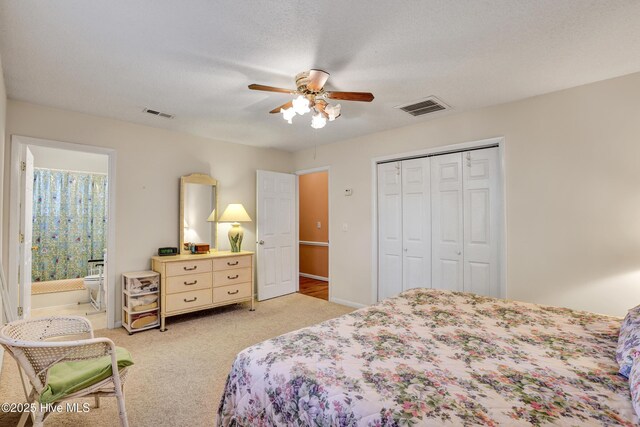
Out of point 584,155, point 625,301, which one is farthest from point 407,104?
point 625,301

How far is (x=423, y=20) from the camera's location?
5.82ft

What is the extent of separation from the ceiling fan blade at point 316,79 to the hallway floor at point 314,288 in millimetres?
3397

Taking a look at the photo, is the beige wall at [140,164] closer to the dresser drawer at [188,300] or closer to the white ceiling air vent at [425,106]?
the dresser drawer at [188,300]

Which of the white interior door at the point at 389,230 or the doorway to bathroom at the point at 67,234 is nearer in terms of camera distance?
the white interior door at the point at 389,230

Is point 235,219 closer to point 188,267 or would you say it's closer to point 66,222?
point 188,267

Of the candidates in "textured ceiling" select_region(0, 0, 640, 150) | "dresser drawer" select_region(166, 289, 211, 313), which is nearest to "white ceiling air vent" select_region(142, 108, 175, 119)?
"textured ceiling" select_region(0, 0, 640, 150)

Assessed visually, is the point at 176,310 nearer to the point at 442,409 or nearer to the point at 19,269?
the point at 19,269

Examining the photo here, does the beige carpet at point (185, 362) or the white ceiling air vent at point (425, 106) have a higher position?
the white ceiling air vent at point (425, 106)

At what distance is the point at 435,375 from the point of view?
1201mm

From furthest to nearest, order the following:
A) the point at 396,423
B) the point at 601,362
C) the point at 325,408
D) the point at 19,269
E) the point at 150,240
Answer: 1. the point at 150,240
2. the point at 19,269
3. the point at 601,362
4. the point at 325,408
5. the point at 396,423

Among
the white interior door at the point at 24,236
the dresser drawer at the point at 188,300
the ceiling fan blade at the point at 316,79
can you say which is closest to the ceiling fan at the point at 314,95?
the ceiling fan blade at the point at 316,79

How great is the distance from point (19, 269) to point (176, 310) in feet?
5.19

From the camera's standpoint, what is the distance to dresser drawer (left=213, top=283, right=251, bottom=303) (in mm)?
3917

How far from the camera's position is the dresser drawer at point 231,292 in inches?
154
